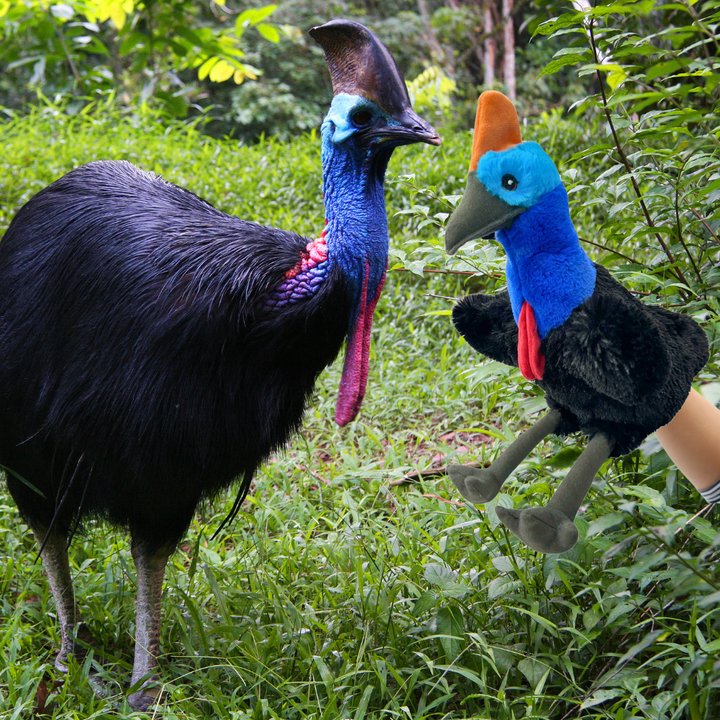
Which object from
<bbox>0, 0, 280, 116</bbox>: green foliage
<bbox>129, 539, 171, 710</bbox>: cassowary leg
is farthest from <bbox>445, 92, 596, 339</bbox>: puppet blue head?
<bbox>0, 0, 280, 116</bbox>: green foliage

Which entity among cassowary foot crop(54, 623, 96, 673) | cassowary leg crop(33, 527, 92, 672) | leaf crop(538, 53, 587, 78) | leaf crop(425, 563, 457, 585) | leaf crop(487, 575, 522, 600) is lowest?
cassowary foot crop(54, 623, 96, 673)

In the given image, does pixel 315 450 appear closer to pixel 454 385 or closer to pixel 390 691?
pixel 454 385

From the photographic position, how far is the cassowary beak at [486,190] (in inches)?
45.7

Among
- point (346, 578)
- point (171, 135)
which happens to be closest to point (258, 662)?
point (346, 578)

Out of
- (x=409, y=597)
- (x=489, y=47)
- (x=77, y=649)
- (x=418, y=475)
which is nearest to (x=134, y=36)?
(x=418, y=475)

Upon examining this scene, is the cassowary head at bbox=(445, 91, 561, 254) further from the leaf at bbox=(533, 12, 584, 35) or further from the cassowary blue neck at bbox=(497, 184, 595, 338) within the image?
the leaf at bbox=(533, 12, 584, 35)

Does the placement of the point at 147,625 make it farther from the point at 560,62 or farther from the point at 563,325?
the point at 560,62

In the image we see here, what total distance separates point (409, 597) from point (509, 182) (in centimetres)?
133

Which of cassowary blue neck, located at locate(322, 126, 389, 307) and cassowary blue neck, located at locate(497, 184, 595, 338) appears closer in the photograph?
cassowary blue neck, located at locate(497, 184, 595, 338)

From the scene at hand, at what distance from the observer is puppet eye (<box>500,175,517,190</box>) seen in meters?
1.16

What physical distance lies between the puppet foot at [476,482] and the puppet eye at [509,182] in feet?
1.45

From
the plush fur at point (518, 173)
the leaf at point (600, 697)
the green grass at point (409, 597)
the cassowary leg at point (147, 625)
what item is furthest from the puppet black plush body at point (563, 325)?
the cassowary leg at point (147, 625)

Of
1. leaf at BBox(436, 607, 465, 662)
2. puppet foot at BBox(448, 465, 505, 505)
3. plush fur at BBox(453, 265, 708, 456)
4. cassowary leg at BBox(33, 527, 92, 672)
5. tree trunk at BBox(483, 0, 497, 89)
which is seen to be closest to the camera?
plush fur at BBox(453, 265, 708, 456)

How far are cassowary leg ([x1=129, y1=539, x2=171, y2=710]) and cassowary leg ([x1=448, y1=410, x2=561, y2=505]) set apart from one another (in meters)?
0.99
